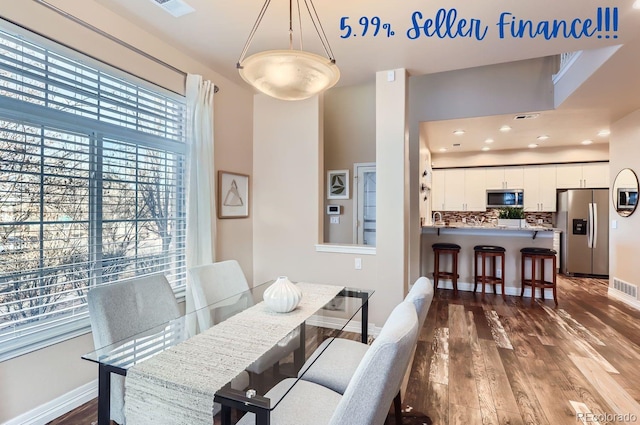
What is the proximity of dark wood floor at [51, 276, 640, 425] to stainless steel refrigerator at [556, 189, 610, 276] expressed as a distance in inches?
76.4

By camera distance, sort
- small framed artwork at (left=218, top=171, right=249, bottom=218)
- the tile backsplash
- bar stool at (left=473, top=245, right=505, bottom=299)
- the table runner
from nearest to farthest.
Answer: the table runner → small framed artwork at (left=218, top=171, right=249, bottom=218) → bar stool at (left=473, top=245, right=505, bottom=299) → the tile backsplash

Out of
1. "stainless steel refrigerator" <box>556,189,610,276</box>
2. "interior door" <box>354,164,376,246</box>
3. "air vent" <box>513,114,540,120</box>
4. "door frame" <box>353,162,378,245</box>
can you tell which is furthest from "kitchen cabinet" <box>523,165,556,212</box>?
"door frame" <box>353,162,378,245</box>

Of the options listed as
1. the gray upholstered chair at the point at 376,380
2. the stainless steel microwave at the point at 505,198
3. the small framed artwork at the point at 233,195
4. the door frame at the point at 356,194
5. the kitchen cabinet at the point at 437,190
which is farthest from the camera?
the kitchen cabinet at the point at 437,190

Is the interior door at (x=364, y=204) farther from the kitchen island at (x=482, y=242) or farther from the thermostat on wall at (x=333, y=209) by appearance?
the kitchen island at (x=482, y=242)

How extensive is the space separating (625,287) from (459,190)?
315cm

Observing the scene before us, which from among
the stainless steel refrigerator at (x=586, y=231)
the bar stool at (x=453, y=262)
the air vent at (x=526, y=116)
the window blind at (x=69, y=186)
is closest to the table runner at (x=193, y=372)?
the window blind at (x=69, y=186)

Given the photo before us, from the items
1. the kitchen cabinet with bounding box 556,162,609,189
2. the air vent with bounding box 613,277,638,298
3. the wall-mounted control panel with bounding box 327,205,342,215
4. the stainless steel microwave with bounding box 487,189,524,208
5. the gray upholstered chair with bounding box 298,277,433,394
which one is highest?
the kitchen cabinet with bounding box 556,162,609,189

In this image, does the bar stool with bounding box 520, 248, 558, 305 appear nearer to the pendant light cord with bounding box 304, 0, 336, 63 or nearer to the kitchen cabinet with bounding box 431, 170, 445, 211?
the kitchen cabinet with bounding box 431, 170, 445, 211

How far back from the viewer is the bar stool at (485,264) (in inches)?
186

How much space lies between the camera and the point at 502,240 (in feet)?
16.3

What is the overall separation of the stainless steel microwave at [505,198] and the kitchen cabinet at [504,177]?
0.34 ft

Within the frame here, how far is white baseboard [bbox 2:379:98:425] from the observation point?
1816mm

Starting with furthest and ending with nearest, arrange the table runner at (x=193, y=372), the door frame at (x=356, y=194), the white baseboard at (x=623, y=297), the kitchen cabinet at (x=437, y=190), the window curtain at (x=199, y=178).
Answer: the kitchen cabinet at (x=437, y=190)
the door frame at (x=356, y=194)
the white baseboard at (x=623, y=297)
the window curtain at (x=199, y=178)
the table runner at (x=193, y=372)

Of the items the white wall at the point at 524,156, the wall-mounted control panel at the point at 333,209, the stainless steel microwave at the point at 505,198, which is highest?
the white wall at the point at 524,156
